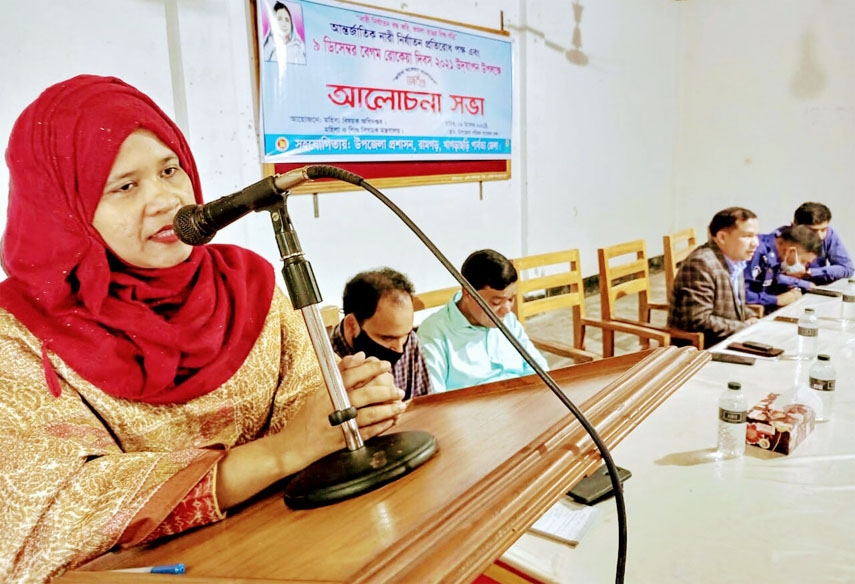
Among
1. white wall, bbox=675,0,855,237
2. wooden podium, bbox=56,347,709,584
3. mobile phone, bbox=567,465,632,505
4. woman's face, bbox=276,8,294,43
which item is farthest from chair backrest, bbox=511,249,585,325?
white wall, bbox=675,0,855,237

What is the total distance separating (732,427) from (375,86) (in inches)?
108

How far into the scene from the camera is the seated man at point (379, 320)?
1832 mm

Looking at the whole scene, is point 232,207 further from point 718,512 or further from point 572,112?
point 572,112

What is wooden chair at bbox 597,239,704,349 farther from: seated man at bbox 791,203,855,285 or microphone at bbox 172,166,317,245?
microphone at bbox 172,166,317,245

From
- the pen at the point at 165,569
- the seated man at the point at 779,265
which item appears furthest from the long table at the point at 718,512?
the seated man at the point at 779,265

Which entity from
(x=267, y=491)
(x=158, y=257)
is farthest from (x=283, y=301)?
(x=267, y=491)

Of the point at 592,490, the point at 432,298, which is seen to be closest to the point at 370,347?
the point at 432,298

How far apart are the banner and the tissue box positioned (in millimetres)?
2432

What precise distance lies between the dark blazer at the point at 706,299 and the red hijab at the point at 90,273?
2.48m

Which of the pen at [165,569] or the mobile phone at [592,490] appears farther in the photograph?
the mobile phone at [592,490]

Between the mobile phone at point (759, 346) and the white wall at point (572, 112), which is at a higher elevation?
the white wall at point (572, 112)

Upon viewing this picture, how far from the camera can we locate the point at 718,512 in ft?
3.66

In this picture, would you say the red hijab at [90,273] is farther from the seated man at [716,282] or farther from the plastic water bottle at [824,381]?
the seated man at [716,282]

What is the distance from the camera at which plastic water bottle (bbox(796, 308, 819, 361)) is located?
207cm
